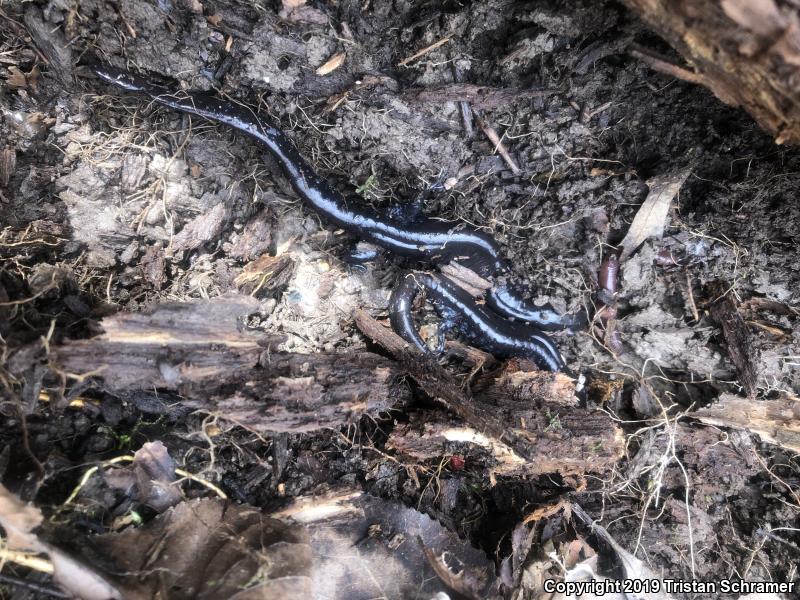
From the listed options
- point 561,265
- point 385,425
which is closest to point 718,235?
point 561,265

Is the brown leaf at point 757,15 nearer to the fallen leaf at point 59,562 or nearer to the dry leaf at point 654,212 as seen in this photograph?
the dry leaf at point 654,212

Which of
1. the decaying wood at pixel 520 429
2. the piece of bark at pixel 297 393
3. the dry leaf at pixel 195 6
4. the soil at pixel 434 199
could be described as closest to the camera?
the piece of bark at pixel 297 393

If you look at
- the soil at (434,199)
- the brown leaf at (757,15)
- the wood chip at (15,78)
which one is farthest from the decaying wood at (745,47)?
the wood chip at (15,78)

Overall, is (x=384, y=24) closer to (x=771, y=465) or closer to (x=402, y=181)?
(x=402, y=181)

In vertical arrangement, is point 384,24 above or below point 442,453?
above

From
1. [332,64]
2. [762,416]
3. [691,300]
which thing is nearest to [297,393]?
[332,64]

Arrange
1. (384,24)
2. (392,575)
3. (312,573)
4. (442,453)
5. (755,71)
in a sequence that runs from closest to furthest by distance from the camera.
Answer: (755,71) → (312,573) → (392,575) → (442,453) → (384,24)

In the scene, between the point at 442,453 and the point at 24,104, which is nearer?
the point at 442,453
